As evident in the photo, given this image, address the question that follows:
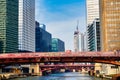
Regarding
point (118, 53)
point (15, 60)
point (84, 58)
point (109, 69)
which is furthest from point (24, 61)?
point (109, 69)

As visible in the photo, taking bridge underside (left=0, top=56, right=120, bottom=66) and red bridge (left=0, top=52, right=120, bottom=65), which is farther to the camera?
bridge underside (left=0, top=56, right=120, bottom=66)

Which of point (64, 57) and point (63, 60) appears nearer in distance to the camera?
point (64, 57)

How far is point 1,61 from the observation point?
126 metres

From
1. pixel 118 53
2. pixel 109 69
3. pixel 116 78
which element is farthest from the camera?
pixel 109 69

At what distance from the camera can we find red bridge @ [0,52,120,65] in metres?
120

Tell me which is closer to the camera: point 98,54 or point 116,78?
point 98,54

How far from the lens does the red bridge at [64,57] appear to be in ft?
394

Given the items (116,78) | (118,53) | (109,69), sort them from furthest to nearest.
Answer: (109,69) → (116,78) → (118,53)

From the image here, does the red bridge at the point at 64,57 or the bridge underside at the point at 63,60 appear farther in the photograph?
the bridge underside at the point at 63,60

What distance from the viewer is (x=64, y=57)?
122438 mm

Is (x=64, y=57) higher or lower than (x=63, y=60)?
higher

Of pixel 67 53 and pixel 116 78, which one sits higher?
pixel 67 53

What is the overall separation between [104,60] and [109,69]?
74404 millimetres

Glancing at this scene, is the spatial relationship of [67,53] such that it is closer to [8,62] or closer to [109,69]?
[8,62]
